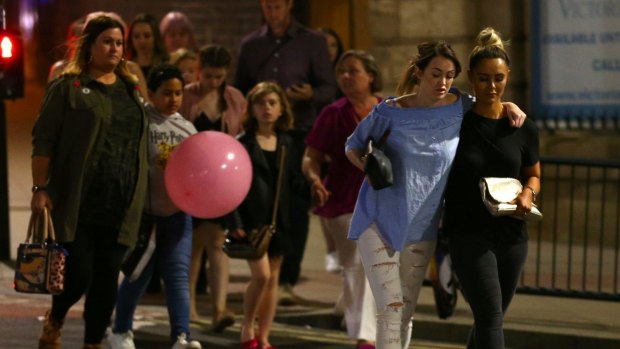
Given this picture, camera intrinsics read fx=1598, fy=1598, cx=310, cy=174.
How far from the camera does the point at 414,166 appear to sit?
754 centimetres

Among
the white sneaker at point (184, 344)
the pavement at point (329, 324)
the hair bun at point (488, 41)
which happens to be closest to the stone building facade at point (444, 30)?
the pavement at point (329, 324)

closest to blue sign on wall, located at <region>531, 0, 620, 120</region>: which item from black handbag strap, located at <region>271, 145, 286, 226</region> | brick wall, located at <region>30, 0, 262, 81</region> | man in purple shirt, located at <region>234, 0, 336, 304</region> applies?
man in purple shirt, located at <region>234, 0, 336, 304</region>

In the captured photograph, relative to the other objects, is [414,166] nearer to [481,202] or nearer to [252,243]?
[481,202]

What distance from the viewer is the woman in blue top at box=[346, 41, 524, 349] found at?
7.52 m

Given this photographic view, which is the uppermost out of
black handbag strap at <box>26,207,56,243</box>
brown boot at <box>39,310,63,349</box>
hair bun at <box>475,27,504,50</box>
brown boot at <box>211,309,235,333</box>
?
hair bun at <box>475,27,504,50</box>

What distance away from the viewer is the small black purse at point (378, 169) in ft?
24.2

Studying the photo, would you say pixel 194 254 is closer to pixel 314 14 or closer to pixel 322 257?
pixel 322 257

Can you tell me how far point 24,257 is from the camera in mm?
7938

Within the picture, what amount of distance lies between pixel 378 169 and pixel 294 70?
4.17m

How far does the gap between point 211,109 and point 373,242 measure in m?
3.03

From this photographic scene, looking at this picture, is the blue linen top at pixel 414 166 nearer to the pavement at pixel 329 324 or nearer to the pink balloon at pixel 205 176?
the pink balloon at pixel 205 176

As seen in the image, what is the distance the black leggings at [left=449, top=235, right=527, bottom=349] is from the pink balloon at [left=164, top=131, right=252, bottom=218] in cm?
160

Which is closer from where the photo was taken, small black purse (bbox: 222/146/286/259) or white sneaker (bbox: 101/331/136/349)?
white sneaker (bbox: 101/331/136/349)

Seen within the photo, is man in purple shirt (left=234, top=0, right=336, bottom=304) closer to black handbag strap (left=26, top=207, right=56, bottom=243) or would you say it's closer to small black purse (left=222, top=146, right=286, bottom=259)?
small black purse (left=222, top=146, right=286, bottom=259)
